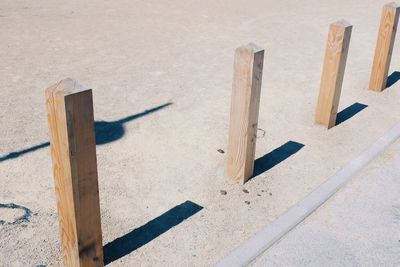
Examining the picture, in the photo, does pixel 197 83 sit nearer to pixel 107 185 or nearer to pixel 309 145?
pixel 309 145

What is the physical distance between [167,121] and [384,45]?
2.78 metres

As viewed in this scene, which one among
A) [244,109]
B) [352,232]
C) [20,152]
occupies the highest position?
[244,109]

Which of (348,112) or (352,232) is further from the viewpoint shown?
(348,112)

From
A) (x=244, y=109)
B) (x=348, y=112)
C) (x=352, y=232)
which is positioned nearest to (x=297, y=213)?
(x=352, y=232)

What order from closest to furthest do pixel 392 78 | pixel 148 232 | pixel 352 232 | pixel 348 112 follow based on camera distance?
1. pixel 148 232
2. pixel 352 232
3. pixel 348 112
4. pixel 392 78

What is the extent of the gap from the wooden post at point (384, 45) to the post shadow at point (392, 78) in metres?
0.28

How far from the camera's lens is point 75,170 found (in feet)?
9.14

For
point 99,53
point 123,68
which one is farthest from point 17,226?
point 99,53

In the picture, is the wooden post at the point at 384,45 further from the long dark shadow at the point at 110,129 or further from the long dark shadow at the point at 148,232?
the long dark shadow at the point at 148,232

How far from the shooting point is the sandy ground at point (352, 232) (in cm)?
338

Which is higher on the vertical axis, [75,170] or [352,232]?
[75,170]

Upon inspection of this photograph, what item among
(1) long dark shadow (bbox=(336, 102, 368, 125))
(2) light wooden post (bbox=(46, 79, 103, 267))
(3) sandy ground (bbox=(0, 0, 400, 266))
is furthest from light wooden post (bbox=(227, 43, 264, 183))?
(1) long dark shadow (bbox=(336, 102, 368, 125))

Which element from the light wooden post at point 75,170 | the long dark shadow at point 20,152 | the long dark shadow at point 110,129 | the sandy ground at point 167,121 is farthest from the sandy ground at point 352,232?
the long dark shadow at point 20,152

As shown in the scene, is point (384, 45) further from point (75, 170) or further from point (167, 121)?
point (75, 170)
